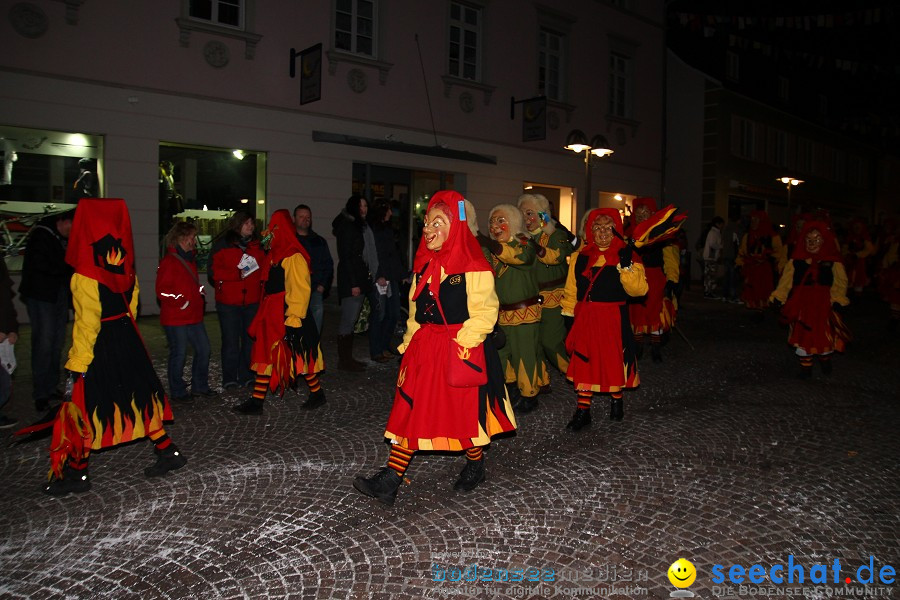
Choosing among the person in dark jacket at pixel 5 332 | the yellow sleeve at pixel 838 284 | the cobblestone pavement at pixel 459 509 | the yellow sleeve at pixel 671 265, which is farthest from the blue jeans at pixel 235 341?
the yellow sleeve at pixel 838 284

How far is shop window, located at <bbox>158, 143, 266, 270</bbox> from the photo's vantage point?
1262 cm

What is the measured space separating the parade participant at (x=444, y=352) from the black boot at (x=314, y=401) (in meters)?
2.40

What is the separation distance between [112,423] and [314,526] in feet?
5.39

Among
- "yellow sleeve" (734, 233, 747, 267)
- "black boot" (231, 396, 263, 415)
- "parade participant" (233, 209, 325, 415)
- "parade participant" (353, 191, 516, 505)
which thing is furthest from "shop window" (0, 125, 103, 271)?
"yellow sleeve" (734, 233, 747, 267)

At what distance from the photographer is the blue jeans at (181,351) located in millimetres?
6547

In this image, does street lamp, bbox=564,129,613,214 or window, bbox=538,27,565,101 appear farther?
window, bbox=538,27,565,101

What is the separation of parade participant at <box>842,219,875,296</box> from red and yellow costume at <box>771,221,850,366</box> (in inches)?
435

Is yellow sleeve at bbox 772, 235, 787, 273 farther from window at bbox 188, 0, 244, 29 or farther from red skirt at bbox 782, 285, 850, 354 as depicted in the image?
window at bbox 188, 0, 244, 29

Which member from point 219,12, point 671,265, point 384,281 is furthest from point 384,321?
point 219,12

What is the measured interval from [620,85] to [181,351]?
1848 cm

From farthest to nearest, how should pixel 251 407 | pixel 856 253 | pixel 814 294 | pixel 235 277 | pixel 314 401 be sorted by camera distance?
1. pixel 856 253
2. pixel 814 294
3. pixel 235 277
4. pixel 314 401
5. pixel 251 407

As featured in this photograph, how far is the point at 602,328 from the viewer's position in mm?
5820

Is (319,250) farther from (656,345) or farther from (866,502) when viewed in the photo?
(866,502)

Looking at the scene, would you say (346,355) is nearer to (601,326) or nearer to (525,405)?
(525,405)
